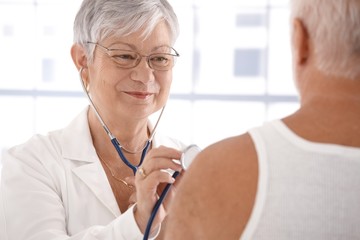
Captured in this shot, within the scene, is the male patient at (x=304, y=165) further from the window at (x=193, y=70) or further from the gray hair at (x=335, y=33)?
the window at (x=193, y=70)

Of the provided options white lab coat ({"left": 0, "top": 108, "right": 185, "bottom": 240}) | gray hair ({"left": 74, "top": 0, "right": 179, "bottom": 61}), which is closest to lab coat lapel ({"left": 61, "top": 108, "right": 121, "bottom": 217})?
white lab coat ({"left": 0, "top": 108, "right": 185, "bottom": 240})

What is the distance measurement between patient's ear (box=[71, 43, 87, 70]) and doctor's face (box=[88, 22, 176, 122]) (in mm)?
39

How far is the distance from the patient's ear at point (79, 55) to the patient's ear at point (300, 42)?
1.01 meters

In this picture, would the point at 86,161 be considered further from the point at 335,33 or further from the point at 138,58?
the point at 335,33

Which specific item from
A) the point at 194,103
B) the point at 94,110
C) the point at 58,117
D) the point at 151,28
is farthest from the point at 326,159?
the point at 58,117

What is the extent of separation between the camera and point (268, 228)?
0.85m

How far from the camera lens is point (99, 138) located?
6.14ft

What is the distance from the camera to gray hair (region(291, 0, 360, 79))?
0.87 meters

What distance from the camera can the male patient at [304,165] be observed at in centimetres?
86

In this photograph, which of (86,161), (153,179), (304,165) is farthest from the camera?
(86,161)

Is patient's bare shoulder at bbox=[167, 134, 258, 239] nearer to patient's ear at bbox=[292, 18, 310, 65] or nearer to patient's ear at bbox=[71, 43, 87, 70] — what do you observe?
patient's ear at bbox=[292, 18, 310, 65]

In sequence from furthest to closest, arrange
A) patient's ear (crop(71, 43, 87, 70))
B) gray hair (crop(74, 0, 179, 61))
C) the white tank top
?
1. patient's ear (crop(71, 43, 87, 70))
2. gray hair (crop(74, 0, 179, 61))
3. the white tank top

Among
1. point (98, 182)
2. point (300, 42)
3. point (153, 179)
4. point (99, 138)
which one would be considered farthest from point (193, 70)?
point (300, 42)

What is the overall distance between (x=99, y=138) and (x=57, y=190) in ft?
0.77
